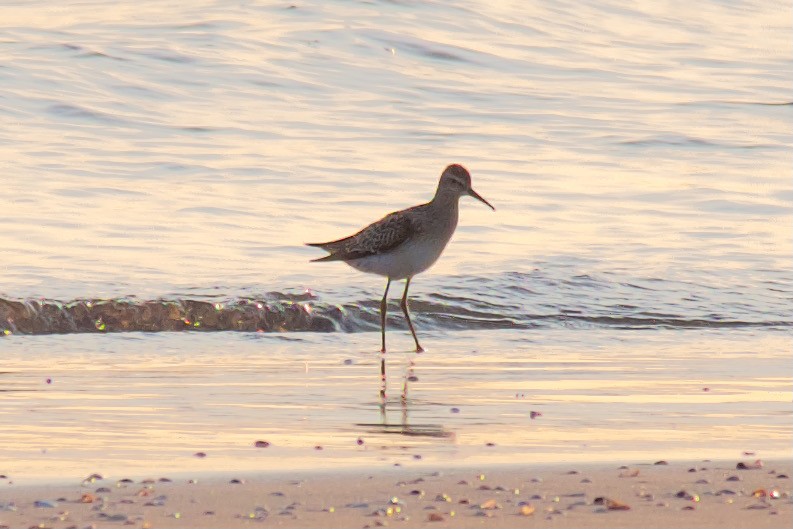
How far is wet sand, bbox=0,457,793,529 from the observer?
425 cm

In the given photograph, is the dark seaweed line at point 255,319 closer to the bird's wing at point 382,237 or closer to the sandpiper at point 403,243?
the sandpiper at point 403,243

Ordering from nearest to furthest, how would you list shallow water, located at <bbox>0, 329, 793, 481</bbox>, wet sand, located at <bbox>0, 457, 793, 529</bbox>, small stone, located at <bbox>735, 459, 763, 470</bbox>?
wet sand, located at <bbox>0, 457, 793, 529</bbox>, small stone, located at <bbox>735, 459, 763, 470</bbox>, shallow water, located at <bbox>0, 329, 793, 481</bbox>

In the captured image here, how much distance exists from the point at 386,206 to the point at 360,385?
21.1 ft

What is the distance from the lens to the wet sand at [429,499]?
14.0 ft

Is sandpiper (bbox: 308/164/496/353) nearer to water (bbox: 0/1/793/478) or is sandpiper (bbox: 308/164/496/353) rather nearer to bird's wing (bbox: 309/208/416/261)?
bird's wing (bbox: 309/208/416/261)

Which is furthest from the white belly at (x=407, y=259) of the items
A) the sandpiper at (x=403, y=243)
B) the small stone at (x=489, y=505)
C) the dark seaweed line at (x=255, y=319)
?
the small stone at (x=489, y=505)

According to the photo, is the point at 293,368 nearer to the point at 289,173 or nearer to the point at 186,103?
the point at 289,173

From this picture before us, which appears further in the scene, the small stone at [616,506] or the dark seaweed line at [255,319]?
the dark seaweed line at [255,319]

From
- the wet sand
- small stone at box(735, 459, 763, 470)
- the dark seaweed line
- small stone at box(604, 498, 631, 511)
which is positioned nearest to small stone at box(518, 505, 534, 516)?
the wet sand

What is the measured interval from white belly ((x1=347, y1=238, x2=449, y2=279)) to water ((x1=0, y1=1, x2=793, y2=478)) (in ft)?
1.54

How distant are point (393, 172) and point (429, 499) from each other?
1085cm

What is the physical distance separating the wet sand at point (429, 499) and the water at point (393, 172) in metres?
0.58

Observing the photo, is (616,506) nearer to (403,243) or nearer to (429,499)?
(429,499)

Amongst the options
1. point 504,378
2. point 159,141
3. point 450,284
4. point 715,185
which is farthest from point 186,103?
point 504,378
